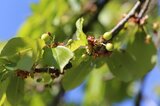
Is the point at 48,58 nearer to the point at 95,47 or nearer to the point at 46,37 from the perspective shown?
the point at 46,37

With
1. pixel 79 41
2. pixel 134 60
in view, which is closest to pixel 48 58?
pixel 79 41

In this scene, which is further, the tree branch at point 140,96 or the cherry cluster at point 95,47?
the tree branch at point 140,96

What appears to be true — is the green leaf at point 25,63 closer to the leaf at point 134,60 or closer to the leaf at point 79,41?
the leaf at point 79,41

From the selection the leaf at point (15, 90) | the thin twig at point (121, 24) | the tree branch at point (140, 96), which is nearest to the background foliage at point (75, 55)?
the leaf at point (15, 90)

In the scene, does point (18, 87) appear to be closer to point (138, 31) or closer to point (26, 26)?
point (138, 31)

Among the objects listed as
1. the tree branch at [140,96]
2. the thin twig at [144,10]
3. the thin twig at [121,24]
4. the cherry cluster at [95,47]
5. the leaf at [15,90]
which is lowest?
the tree branch at [140,96]

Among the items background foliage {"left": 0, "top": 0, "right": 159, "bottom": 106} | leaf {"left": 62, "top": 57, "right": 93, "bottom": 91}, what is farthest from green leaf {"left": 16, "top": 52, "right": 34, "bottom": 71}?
leaf {"left": 62, "top": 57, "right": 93, "bottom": 91}

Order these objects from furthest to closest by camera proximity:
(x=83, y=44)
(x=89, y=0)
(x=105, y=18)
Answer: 1. (x=105, y=18)
2. (x=89, y=0)
3. (x=83, y=44)

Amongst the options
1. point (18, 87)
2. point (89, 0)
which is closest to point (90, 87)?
point (89, 0)
